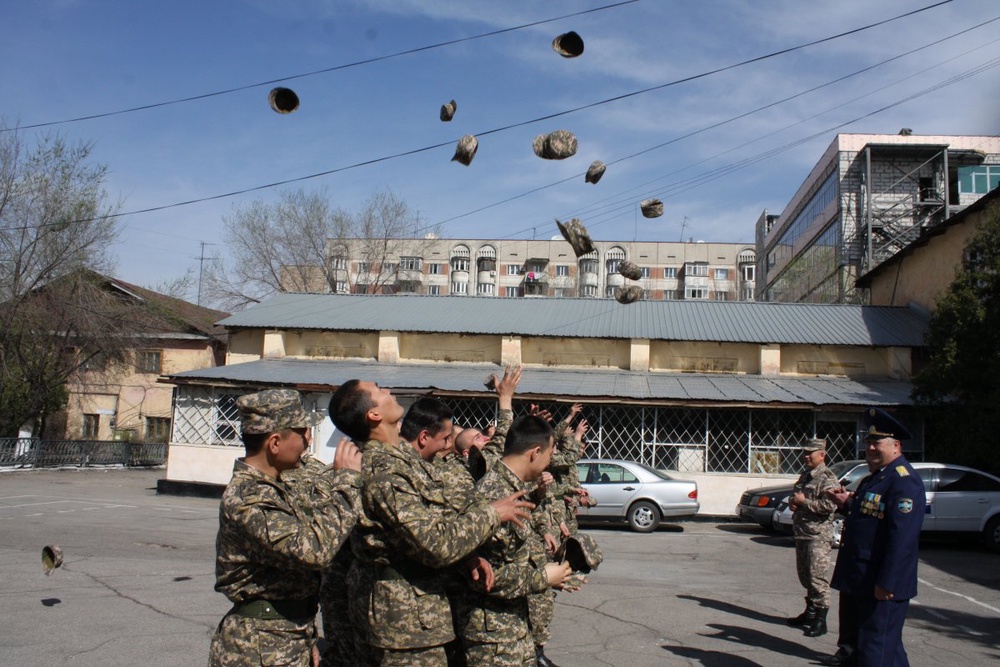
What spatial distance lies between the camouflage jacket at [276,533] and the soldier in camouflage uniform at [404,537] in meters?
0.16

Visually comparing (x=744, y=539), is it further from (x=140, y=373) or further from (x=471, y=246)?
(x=471, y=246)

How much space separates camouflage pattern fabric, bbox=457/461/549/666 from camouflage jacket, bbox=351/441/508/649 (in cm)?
16

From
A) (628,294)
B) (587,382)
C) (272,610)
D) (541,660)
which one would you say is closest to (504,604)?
(272,610)

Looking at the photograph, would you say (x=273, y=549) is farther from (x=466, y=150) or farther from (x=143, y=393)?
(x=143, y=393)

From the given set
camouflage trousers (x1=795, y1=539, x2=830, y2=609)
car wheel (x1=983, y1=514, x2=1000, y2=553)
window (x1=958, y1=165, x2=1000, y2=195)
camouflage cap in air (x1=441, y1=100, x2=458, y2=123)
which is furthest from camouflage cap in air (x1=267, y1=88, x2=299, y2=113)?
window (x1=958, y1=165, x2=1000, y2=195)

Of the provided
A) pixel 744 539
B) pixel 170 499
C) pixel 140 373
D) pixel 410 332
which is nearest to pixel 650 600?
pixel 744 539

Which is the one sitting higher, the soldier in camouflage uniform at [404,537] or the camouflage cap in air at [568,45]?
the camouflage cap in air at [568,45]

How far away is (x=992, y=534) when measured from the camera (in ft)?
47.3

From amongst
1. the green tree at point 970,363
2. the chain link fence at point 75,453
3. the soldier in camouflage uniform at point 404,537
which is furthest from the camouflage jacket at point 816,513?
the chain link fence at point 75,453

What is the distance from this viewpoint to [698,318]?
24.7 metres

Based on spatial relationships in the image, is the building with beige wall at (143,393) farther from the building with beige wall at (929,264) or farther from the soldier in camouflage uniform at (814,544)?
the soldier in camouflage uniform at (814,544)

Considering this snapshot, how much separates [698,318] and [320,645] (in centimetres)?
1992

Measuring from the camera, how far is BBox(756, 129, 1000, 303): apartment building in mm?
35500

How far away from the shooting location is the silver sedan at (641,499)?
16.5 meters
